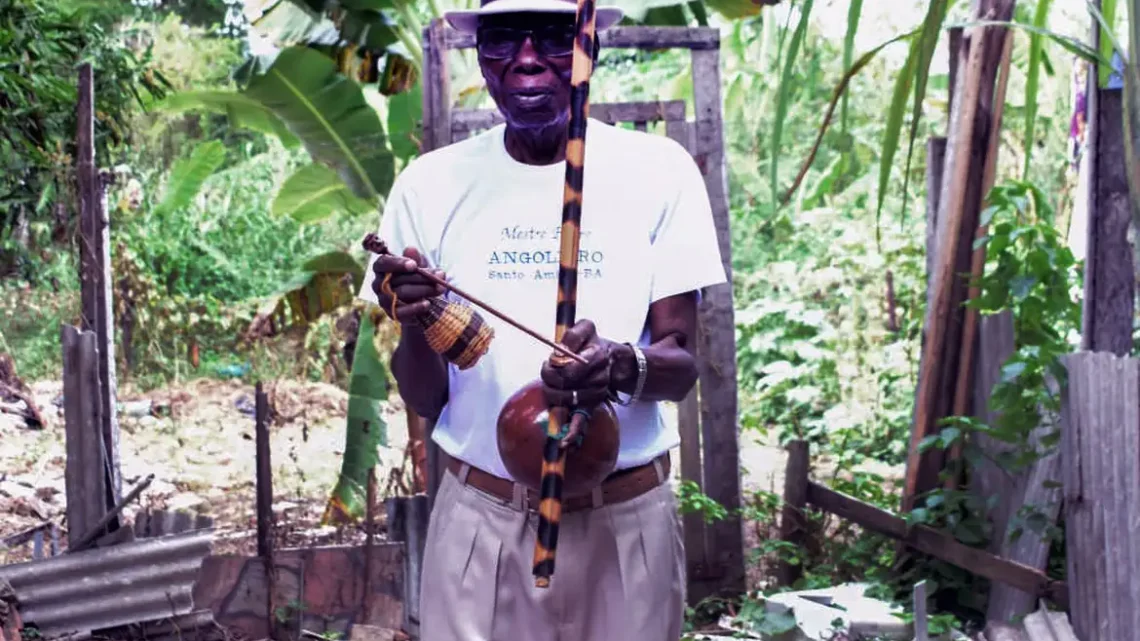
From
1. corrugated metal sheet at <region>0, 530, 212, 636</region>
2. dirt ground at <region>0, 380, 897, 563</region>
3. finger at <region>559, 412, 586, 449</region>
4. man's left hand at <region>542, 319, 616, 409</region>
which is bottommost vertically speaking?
dirt ground at <region>0, 380, 897, 563</region>

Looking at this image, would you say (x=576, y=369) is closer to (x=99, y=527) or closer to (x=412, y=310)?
(x=412, y=310)

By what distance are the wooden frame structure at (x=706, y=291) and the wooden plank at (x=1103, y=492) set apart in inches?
80.0

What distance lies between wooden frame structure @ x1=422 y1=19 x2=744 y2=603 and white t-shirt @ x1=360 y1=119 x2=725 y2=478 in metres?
2.83

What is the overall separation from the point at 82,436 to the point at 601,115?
2.32 meters

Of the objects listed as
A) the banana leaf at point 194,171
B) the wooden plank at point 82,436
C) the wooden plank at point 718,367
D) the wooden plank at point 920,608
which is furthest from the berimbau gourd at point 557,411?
the banana leaf at point 194,171

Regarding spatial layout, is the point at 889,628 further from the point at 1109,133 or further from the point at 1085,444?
the point at 1109,133

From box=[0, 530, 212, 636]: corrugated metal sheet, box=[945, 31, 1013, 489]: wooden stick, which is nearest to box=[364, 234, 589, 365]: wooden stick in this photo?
box=[0, 530, 212, 636]: corrugated metal sheet

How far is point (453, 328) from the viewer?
7.74ft

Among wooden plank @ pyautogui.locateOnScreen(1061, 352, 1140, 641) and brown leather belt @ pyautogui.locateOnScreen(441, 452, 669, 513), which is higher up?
brown leather belt @ pyautogui.locateOnScreen(441, 452, 669, 513)

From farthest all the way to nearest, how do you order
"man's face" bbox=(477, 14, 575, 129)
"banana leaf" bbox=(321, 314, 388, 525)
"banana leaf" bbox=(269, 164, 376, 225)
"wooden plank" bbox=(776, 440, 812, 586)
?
"banana leaf" bbox=(269, 164, 376, 225)
"banana leaf" bbox=(321, 314, 388, 525)
"wooden plank" bbox=(776, 440, 812, 586)
"man's face" bbox=(477, 14, 575, 129)

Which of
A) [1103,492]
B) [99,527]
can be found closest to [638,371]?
[1103,492]

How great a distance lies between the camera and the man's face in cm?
252

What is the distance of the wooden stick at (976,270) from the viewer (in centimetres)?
521

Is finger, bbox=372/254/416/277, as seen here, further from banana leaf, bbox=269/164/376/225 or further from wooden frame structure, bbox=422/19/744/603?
banana leaf, bbox=269/164/376/225
